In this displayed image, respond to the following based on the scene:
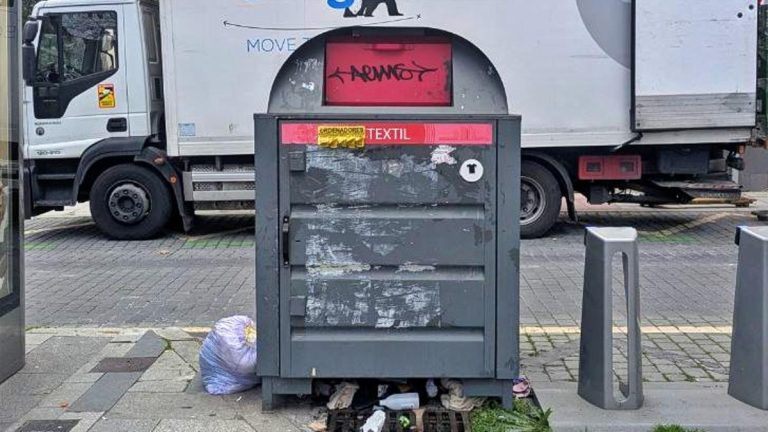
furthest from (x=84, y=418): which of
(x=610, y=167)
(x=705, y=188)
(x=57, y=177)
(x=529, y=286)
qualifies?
(x=705, y=188)

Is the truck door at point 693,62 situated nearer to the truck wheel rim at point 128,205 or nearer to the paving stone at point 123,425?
the truck wheel rim at point 128,205

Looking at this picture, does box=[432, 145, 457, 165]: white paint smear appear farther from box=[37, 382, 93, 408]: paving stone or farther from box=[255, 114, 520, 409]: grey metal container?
box=[37, 382, 93, 408]: paving stone

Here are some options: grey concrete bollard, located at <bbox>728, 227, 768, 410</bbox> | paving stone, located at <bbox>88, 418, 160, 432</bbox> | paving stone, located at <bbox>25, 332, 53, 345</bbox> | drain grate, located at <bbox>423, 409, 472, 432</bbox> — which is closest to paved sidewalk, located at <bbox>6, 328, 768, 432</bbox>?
paving stone, located at <bbox>88, 418, 160, 432</bbox>

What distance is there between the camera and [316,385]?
14.6 ft

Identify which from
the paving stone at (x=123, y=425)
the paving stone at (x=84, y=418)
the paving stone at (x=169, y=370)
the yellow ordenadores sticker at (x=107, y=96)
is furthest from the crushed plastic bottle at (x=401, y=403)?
the yellow ordenadores sticker at (x=107, y=96)

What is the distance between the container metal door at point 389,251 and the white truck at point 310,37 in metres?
5.67

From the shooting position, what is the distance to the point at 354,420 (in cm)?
427

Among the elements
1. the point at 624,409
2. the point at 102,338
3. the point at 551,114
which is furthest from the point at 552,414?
the point at 551,114

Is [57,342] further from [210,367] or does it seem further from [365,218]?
[365,218]

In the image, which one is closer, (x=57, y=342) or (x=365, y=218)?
(x=365, y=218)

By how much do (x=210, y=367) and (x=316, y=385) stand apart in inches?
26.0

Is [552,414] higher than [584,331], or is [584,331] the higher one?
[584,331]

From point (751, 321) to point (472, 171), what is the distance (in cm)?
163

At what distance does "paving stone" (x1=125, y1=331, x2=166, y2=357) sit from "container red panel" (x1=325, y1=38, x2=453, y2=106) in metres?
2.32
